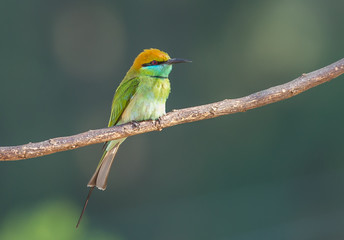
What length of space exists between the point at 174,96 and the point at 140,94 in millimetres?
4089

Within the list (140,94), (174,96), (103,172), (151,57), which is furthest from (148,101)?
(174,96)

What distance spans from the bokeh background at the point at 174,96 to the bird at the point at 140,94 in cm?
369

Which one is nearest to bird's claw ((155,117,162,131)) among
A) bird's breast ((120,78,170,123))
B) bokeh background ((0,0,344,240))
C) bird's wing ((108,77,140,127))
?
bird's breast ((120,78,170,123))

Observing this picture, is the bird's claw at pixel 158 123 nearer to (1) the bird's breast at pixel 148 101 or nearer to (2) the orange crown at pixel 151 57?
(1) the bird's breast at pixel 148 101

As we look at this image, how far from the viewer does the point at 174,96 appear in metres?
6.16

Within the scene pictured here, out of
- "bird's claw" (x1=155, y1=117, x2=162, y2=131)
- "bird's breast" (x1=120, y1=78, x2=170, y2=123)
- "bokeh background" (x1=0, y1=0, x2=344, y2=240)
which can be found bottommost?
"bird's claw" (x1=155, y1=117, x2=162, y2=131)

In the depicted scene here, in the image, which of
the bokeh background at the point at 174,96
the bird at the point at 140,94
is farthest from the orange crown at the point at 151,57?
the bokeh background at the point at 174,96

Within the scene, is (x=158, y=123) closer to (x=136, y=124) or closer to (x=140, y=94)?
(x=136, y=124)

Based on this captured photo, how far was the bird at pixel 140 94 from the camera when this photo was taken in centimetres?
203

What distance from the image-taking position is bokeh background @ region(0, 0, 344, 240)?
6059 mm

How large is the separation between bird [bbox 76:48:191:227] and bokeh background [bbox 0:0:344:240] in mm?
3695

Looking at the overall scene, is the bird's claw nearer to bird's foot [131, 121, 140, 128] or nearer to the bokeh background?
bird's foot [131, 121, 140, 128]
